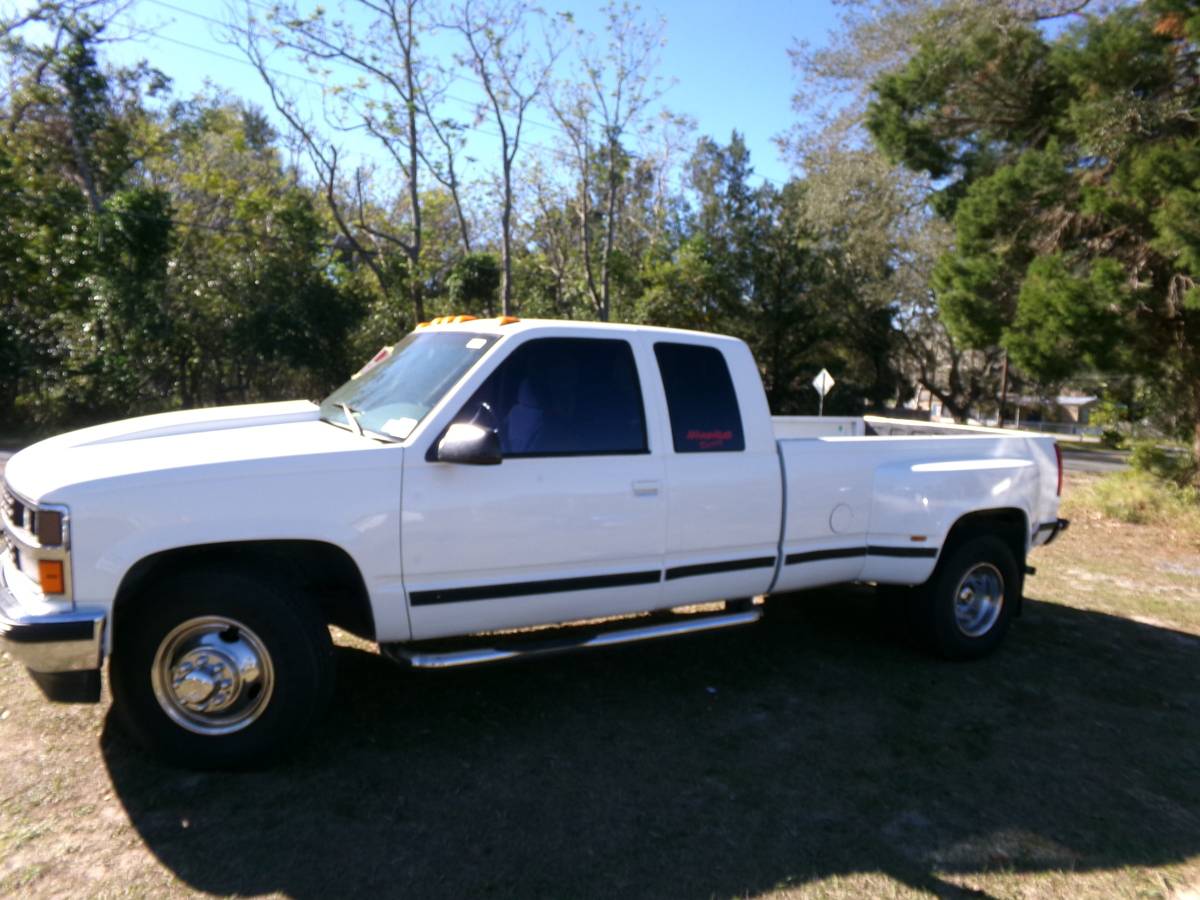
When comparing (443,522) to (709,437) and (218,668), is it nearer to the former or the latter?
(218,668)

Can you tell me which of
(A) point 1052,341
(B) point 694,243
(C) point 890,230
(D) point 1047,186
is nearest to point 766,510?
(A) point 1052,341

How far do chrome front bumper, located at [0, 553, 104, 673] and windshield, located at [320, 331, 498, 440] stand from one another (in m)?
1.44

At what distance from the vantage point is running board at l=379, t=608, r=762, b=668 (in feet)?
13.4

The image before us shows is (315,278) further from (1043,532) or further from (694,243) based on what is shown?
(1043,532)

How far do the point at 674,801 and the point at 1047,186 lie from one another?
1186 centimetres

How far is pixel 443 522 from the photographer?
411 centimetres

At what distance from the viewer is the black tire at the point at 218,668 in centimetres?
373

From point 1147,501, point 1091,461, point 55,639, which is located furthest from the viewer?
point 1091,461

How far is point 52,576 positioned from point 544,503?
2008mm

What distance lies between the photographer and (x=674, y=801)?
3.93 metres

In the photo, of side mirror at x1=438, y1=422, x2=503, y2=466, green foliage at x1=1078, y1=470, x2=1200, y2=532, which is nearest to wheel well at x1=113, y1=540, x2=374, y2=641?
side mirror at x1=438, y1=422, x2=503, y2=466

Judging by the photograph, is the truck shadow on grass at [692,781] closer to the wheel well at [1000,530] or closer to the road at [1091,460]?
the wheel well at [1000,530]

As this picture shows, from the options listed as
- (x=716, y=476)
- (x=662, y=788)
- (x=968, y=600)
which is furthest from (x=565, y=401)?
(x=968, y=600)

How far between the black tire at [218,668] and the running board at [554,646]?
40cm
